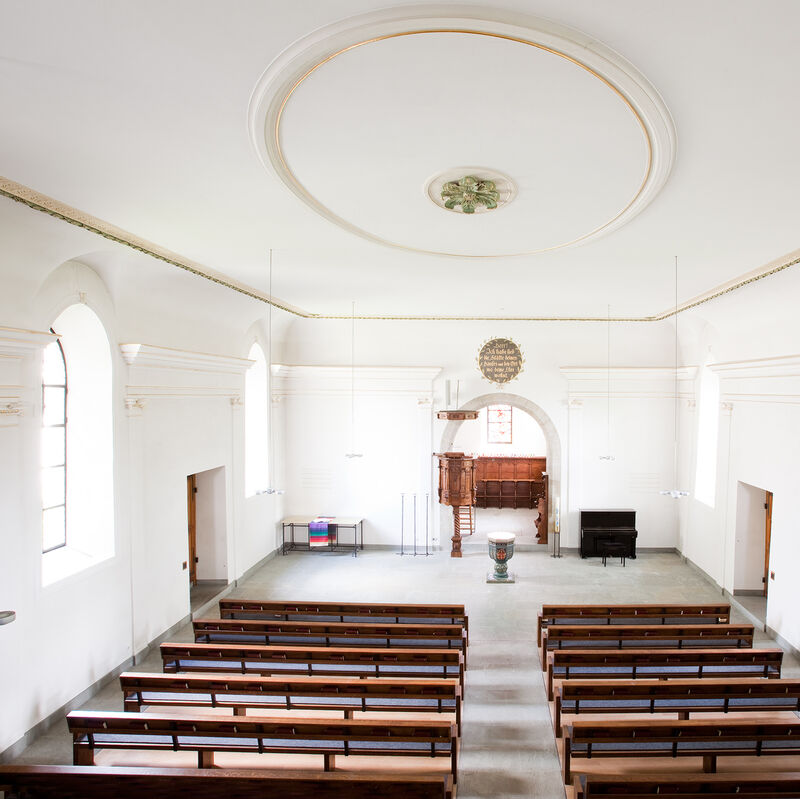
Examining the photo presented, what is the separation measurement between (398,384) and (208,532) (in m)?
5.32

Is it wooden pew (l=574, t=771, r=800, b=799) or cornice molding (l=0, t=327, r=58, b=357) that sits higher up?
cornice molding (l=0, t=327, r=58, b=357)

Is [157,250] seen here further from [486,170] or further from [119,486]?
[486,170]

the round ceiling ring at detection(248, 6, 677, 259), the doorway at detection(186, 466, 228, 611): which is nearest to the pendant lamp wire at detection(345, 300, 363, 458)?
the doorway at detection(186, 466, 228, 611)

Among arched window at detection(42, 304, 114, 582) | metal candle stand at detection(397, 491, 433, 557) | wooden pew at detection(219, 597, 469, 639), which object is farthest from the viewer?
metal candle stand at detection(397, 491, 433, 557)

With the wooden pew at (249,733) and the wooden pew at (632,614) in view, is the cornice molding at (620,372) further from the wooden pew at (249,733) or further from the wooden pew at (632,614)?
the wooden pew at (249,733)

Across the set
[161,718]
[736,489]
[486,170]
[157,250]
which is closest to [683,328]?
[736,489]

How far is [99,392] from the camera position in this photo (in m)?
7.27

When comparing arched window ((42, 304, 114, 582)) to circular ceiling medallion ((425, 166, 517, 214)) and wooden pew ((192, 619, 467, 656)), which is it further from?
circular ceiling medallion ((425, 166, 517, 214))

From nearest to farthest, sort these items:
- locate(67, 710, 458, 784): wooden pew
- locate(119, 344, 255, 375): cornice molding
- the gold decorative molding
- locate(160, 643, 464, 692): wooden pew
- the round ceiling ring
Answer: the round ceiling ring < locate(67, 710, 458, 784): wooden pew < the gold decorative molding < locate(160, 643, 464, 692): wooden pew < locate(119, 344, 255, 375): cornice molding

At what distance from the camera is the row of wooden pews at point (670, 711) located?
180 inches

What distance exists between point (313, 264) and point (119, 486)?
384cm

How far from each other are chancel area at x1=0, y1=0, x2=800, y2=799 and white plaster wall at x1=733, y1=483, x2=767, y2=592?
7cm

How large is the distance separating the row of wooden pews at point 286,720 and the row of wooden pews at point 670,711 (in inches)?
45.8

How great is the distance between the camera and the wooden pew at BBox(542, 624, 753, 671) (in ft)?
24.1
